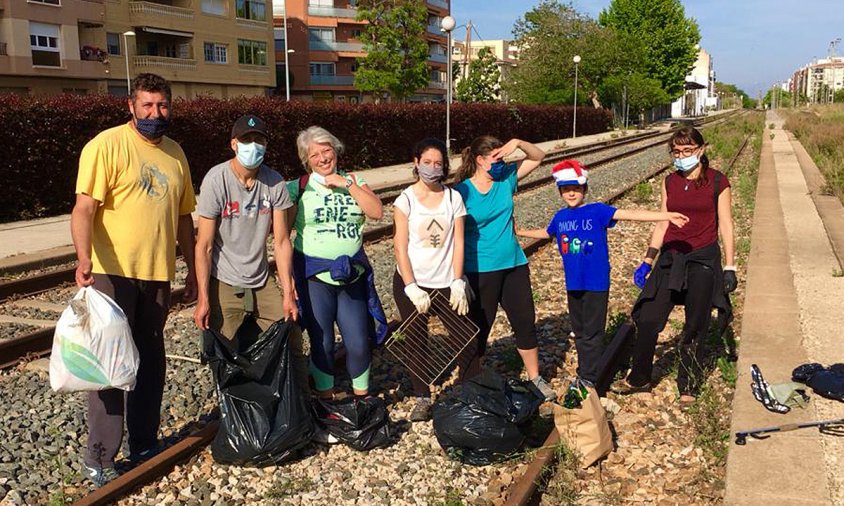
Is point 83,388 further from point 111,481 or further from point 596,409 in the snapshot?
point 596,409

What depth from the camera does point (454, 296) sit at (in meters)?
4.70

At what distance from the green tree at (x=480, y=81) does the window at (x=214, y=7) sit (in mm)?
17720

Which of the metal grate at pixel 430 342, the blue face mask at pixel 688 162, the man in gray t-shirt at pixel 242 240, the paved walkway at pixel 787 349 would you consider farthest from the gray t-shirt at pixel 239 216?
the paved walkway at pixel 787 349

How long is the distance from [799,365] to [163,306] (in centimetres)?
459

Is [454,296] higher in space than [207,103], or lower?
lower

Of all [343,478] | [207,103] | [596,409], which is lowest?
[343,478]

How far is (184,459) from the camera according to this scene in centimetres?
437

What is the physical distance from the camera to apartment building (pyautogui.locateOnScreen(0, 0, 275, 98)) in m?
37.9

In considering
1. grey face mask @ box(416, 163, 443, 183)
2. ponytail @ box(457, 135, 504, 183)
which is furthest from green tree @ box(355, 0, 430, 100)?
grey face mask @ box(416, 163, 443, 183)

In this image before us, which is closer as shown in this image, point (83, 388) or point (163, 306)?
point (83, 388)

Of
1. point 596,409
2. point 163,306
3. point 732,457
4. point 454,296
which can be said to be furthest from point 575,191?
point 163,306

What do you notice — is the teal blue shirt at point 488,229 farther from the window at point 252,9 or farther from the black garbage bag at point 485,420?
the window at point 252,9

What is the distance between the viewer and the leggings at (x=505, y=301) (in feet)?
16.7

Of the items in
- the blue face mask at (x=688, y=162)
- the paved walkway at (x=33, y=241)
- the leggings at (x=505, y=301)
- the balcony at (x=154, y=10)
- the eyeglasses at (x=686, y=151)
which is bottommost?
the paved walkway at (x=33, y=241)
